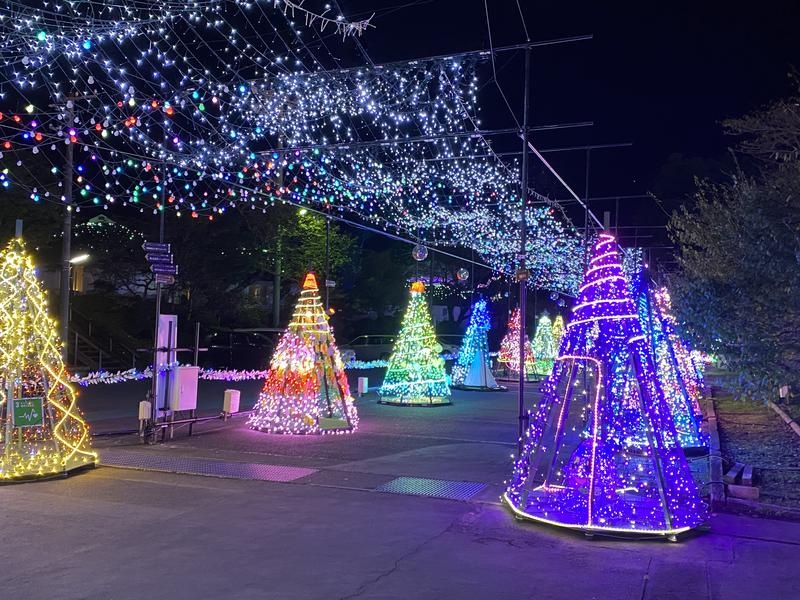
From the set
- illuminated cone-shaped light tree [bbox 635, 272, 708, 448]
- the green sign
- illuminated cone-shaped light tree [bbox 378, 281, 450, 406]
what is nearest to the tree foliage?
illuminated cone-shaped light tree [bbox 635, 272, 708, 448]

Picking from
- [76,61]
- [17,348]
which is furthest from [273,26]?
[17,348]

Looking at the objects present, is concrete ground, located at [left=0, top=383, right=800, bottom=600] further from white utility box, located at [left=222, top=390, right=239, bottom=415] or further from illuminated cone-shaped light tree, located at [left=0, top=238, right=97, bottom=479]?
white utility box, located at [left=222, top=390, right=239, bottom=415]

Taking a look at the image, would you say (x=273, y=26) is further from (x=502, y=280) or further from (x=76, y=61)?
(x=502, y=280)

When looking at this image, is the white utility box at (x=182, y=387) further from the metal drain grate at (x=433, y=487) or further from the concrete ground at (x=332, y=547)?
the metal drain grate at (x=433, y=487)

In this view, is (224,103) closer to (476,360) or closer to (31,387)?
(31,387)

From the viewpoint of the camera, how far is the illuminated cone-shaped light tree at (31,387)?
8.53m

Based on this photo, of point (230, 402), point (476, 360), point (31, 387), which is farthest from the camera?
point (476, 360)

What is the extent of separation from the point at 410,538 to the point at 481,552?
0.69 metres

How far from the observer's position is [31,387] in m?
8.87

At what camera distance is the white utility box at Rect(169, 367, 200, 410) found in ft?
38.0

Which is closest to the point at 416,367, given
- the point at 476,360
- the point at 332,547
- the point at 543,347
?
the point at 476,360

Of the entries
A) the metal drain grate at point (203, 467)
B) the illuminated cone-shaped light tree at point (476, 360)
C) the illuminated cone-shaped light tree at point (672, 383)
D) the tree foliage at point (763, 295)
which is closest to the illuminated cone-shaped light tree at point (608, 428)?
the tree foliage at point (763, 295)

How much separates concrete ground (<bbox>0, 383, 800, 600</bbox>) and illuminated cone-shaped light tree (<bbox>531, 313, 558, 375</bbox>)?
1702 centimetres

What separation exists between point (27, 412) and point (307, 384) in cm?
486
